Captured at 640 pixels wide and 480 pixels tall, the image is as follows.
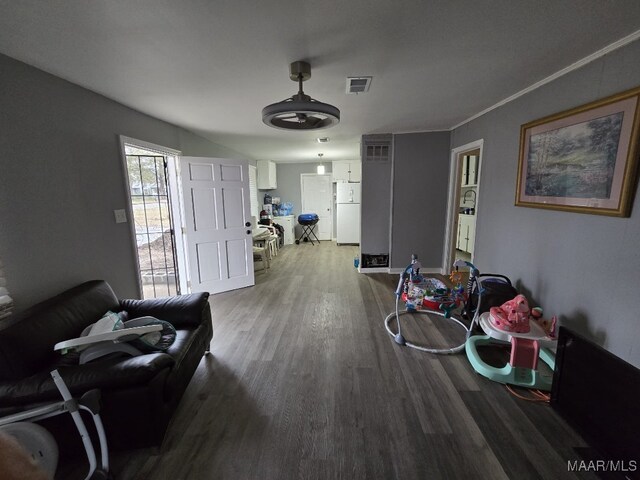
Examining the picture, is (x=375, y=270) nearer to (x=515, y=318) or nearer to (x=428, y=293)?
(x=428, y=293)

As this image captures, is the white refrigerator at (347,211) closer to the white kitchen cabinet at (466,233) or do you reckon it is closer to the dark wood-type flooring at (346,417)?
the white kitchen cabinet at (466,233)

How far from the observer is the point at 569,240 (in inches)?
82.0

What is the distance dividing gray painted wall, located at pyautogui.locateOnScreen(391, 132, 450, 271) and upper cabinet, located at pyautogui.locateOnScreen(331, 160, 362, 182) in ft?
8.72

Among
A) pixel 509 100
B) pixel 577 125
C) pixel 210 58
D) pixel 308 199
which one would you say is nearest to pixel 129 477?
pixel 210 58

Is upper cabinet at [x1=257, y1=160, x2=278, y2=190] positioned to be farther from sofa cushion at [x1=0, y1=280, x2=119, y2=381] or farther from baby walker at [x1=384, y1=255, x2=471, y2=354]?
sofa cushion at [x1=0, y1=280, x2=119, y2=381]

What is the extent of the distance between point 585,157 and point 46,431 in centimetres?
353

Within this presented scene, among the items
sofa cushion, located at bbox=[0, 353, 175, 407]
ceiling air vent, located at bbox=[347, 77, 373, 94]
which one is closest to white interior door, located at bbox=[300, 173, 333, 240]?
ceiling air vent, located at bbox=[347, 77, 373, 94]

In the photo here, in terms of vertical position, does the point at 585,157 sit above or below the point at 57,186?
above

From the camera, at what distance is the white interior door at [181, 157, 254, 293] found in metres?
3.72

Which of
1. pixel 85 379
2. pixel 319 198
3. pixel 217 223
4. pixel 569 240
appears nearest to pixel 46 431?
pixel 85 379

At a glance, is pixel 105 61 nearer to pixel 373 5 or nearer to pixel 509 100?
pixel 373 5

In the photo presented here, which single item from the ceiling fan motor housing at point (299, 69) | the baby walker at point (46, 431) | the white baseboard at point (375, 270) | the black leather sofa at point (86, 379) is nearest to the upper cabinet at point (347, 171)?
the white baseboard at point (375, 270)

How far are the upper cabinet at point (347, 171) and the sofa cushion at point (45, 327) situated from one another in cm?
579

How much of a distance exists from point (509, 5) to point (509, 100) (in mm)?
1744
